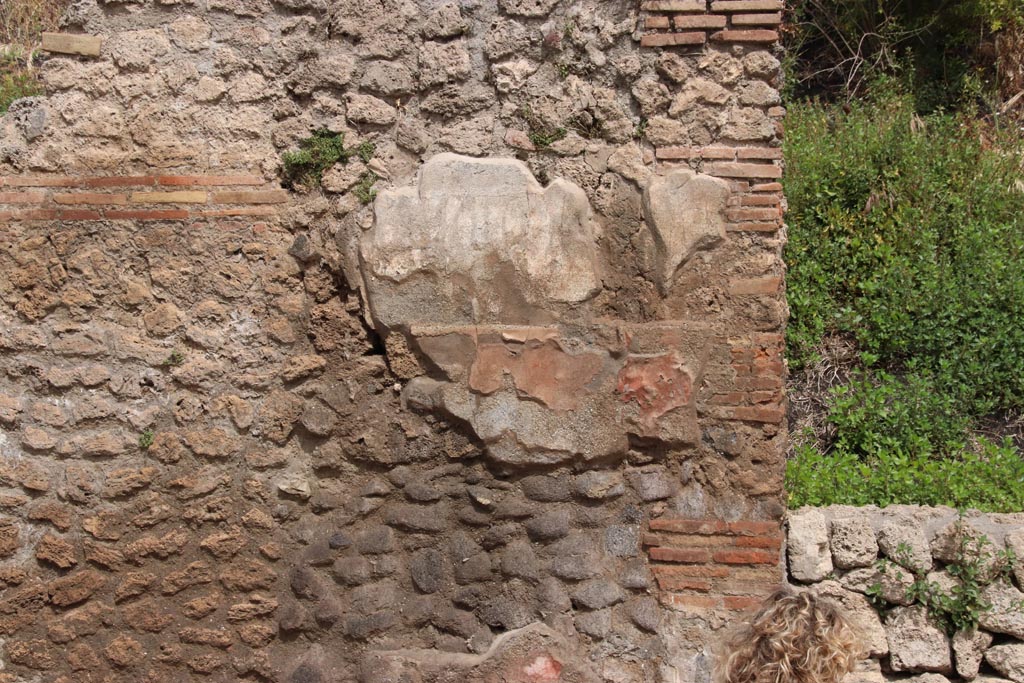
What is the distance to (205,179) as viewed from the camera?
3.53 metres

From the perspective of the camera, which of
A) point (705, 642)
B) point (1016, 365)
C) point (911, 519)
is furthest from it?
point (1016, 365)

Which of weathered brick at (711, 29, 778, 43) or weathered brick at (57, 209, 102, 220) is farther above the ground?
Result: weathered brick at (711, 29, 778, 43)

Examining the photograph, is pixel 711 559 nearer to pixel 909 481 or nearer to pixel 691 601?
pixel 691 601

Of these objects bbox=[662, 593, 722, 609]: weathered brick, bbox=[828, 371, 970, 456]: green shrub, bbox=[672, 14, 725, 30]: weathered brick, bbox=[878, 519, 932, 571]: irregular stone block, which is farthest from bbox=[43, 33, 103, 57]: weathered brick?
bbox=[828, 371, 970, 456]: green shrub

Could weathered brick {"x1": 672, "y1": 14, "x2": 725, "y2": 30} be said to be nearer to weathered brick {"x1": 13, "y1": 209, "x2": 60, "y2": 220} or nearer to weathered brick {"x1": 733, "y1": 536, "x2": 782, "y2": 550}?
weathered brick {"x1": 733, "y1": 536, "x2": 782, "y2": 550}

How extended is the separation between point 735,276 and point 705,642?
1.30m

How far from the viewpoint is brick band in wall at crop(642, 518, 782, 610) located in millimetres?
3424

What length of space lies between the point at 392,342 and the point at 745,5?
1733mm

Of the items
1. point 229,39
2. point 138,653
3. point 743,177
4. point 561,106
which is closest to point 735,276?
point 743,177

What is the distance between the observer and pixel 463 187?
11.4 ft

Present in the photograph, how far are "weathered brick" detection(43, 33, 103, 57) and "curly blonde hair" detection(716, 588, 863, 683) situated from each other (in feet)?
9.87

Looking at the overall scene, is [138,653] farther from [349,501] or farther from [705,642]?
[705,642]

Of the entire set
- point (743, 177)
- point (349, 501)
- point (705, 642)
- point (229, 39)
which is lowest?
point (705, 642)

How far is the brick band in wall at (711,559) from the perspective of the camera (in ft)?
11.2
